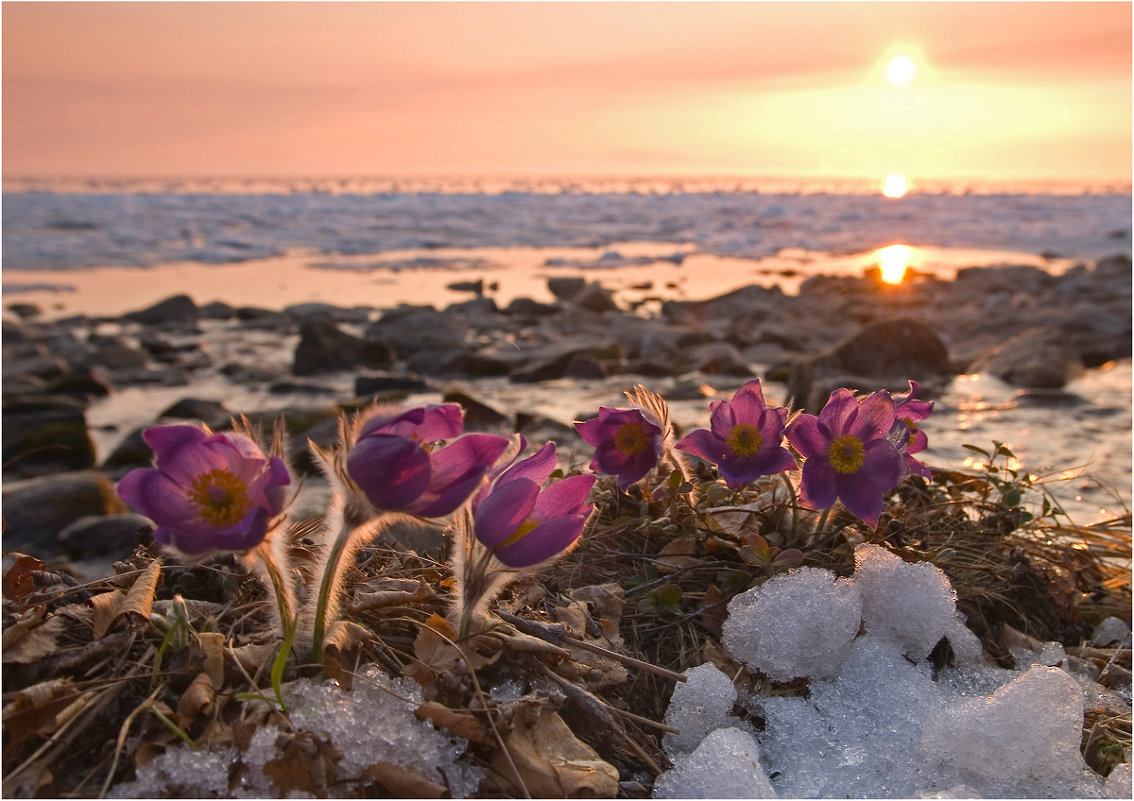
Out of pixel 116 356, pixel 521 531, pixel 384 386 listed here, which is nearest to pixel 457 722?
pixel 521 531

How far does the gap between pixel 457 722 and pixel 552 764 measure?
0.18m

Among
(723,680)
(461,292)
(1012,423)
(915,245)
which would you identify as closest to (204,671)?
(723,680)

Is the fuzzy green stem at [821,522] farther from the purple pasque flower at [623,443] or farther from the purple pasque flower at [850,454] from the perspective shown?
the purple pasque flower at [623,443]

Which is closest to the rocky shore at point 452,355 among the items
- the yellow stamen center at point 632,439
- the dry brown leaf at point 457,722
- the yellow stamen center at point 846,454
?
the yellow stamen center at point 632,439

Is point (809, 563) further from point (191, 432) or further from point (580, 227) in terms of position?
point (580, 227)

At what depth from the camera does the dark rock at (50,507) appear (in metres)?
5.63

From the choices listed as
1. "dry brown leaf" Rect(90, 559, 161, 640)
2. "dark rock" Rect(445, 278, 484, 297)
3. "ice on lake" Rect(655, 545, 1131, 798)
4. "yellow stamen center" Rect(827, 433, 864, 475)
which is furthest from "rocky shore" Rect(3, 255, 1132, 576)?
"yellow stamen center" Rect(827, 433, 864, 475)

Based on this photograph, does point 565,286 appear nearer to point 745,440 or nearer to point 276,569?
point 745,440

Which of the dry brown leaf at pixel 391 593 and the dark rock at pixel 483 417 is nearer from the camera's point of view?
the dry brown leaf at pixel 391 593

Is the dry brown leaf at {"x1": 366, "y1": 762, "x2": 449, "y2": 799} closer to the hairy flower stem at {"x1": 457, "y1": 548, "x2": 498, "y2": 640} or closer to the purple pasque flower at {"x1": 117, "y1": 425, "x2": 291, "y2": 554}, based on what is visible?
the hairy flower stem at {"x1": 457, "y1": 548, "x2": 498, "y2": 640}

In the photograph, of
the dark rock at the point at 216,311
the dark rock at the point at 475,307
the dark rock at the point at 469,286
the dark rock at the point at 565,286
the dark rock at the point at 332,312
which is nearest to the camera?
the dark rock at the point at 332,312

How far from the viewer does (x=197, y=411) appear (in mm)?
8211

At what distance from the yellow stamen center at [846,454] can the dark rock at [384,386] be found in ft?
24.0

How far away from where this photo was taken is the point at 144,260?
65.3 ft
